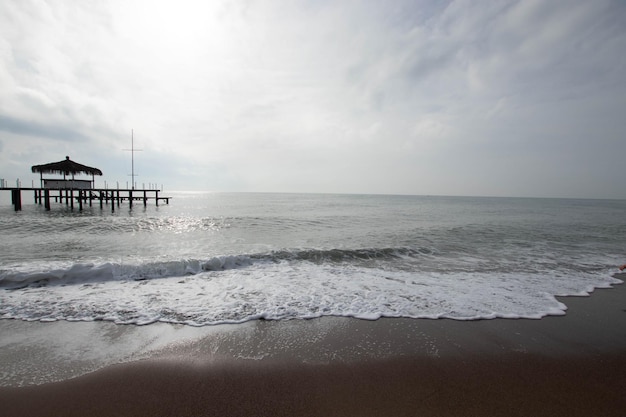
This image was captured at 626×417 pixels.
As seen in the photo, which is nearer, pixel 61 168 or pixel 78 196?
pixel 61 168

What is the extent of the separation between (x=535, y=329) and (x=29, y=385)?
23.6 ft

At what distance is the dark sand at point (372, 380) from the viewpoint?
107 inches

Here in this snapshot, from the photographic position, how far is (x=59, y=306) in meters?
5.38

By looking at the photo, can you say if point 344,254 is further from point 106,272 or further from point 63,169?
point 63,169

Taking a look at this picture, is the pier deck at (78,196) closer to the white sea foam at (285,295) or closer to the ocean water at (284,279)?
the ocean water at (284,279)

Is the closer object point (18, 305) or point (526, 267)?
point (18, 305)

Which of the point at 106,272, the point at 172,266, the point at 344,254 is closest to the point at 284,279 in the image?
the point at 172,266

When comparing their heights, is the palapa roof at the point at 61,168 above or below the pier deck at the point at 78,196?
above

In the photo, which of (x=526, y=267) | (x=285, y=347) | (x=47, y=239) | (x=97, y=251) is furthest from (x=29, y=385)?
(x=47, y=239)

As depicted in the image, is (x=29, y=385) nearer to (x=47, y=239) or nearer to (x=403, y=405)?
(x=403, y=405)

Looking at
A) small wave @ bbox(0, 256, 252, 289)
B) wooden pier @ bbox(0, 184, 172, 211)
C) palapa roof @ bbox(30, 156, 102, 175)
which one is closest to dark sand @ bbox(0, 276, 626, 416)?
small wave @ bbox(0, 256, 252, 289)

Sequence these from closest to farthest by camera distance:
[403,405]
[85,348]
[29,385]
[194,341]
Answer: [403,405] → [29,385] → [85,348] → [194,341]

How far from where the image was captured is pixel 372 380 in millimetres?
3176

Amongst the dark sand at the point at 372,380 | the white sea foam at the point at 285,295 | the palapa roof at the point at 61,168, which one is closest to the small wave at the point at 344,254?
the white sea foam at the point at 285,295
